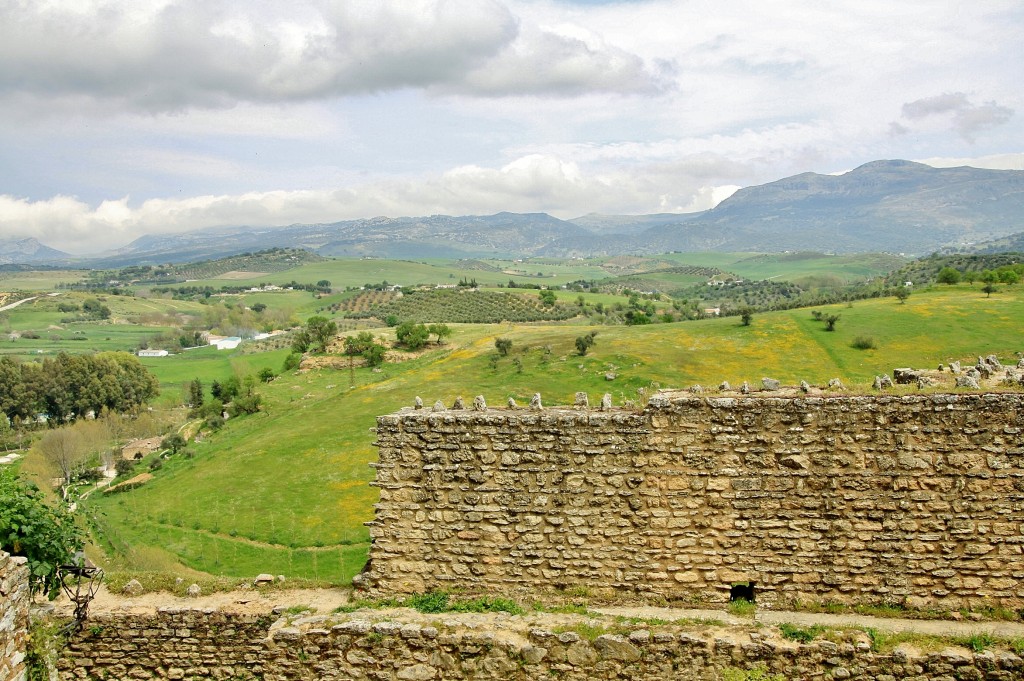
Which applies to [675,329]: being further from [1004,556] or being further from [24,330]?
[24,330]

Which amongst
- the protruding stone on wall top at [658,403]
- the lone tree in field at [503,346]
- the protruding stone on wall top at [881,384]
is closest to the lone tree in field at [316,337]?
the lone tree in field at [503,346]

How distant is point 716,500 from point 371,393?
4167cm

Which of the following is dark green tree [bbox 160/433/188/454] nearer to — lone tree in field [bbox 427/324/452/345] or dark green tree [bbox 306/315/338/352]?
dark green tree [bbox 306/315/338/352]

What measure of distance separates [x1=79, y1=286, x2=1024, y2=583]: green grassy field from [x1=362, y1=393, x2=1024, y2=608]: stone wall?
1512 mm

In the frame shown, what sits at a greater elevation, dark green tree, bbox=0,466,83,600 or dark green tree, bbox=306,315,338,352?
dark green tree, bbox=0,466,83,600

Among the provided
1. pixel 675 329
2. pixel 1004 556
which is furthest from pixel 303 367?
pixel 1004 556

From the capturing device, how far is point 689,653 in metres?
8.67

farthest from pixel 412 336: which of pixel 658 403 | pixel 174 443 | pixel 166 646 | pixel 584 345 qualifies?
pixel 658 403

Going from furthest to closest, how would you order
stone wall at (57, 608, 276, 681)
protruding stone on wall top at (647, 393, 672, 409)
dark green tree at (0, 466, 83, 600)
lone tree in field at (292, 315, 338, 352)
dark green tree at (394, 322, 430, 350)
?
lone tree in field at (292, 315, 338, 352), dark green tree at (394, 322, 430, 350), stone wall at (57, 608, 276, 681), protruding stone on wall top at (647, 393, 672, 409), dark green tree at (0, 466, 83, 600)

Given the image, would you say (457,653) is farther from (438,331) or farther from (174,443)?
(438,331)

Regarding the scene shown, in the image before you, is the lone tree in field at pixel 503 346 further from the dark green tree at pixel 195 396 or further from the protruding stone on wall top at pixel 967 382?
the protruding stone on wall top at pixel 967 382

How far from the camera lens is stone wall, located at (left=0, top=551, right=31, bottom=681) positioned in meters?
8.09

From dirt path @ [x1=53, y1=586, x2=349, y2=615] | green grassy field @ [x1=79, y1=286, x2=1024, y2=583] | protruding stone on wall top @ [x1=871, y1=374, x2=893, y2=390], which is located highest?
protruding stone on wall top @ [x1=871, y1=374, x2=893, y2=390]

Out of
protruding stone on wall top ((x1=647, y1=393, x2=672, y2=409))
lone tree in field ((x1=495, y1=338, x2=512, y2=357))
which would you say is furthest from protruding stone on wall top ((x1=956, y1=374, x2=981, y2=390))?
lone tree in field ((x1=495, y1=338, x2=512, y2=357))
